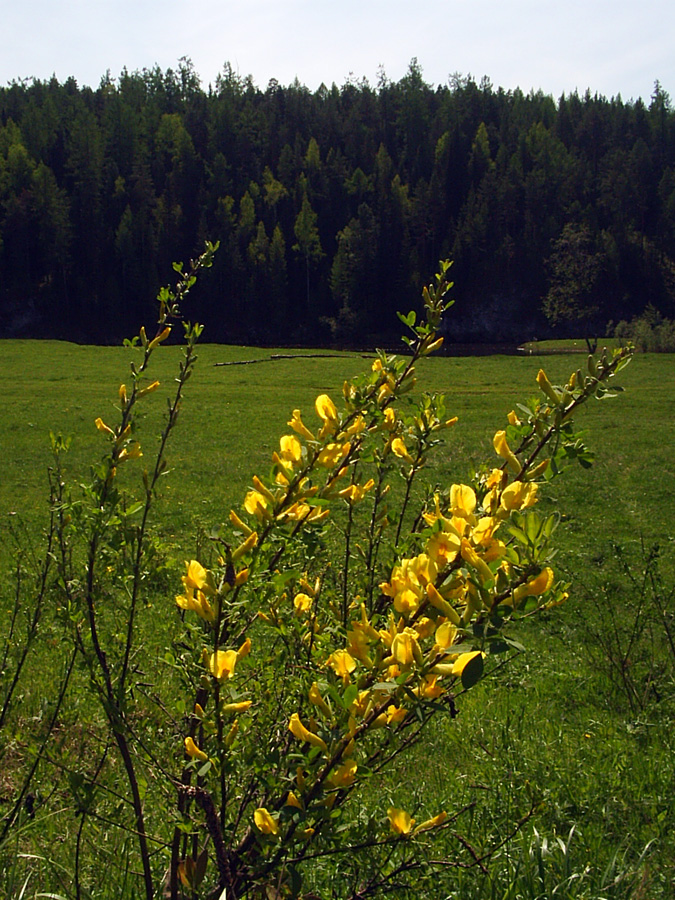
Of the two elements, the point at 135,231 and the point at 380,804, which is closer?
the point at 380,804

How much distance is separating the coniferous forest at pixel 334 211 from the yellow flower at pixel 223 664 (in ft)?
214

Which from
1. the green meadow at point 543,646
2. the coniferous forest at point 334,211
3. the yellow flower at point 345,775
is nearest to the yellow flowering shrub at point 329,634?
the yellow flower at point 345,775

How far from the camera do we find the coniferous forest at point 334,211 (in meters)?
73.9

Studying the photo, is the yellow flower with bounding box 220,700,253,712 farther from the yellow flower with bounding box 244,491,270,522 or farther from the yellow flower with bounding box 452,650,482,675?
the yellow flower with bounding box 452,650,482,675

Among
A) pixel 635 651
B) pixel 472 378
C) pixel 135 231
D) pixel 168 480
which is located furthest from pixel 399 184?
pixel 635 651

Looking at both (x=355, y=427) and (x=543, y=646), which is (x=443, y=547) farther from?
(x=543, y=646)

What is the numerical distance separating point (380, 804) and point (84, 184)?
85.1 meters

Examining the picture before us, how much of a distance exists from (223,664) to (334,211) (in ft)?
290

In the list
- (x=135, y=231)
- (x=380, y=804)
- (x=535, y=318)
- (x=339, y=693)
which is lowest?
(x=380, y=804)

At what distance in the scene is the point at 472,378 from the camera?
3184 cm

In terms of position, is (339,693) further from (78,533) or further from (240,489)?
(240,489)

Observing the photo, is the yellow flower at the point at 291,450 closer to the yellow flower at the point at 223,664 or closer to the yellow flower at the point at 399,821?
the yellow flower at the point at 223,664

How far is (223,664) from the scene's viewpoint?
4.65 feet

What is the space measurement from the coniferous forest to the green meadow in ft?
155
